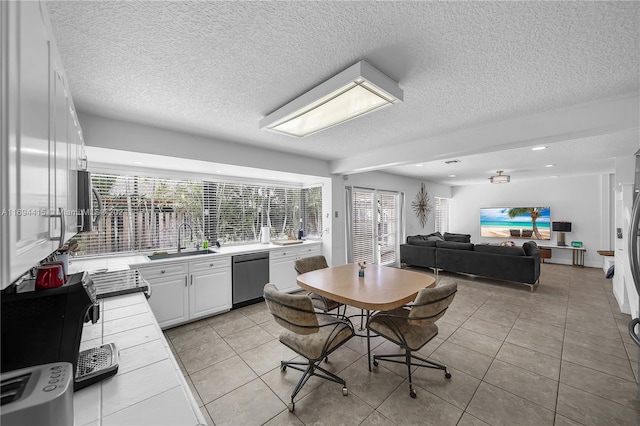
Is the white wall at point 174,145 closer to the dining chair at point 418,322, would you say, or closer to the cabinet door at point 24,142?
the cabinet door at point 24,142

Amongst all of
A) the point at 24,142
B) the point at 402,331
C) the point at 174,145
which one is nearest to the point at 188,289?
the point at 174,145

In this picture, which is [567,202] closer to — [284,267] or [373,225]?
[373,225]

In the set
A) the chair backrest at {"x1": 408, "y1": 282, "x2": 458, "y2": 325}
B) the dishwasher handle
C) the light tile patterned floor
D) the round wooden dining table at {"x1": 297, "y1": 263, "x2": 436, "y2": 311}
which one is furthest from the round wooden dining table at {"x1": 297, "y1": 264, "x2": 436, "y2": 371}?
the dishwasher handle

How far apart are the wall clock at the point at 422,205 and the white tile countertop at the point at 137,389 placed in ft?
22.2

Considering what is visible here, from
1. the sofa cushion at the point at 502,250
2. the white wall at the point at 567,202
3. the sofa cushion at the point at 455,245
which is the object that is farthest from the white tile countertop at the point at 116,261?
the white wall at the point at 567,202

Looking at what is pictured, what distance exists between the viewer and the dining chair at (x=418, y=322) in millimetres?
1859

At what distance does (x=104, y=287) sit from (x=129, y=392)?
1.42 metres

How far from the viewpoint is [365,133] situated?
304cm

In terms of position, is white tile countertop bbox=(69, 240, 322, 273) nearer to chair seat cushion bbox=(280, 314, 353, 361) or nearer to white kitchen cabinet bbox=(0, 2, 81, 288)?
chair seat cushion bbox=(280, 314, 353, 361)

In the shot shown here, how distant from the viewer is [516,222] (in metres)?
7.38

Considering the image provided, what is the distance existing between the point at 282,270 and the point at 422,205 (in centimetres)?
489

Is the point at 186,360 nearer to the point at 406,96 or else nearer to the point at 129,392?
the point at 129,392

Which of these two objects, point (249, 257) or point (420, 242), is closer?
point (249, 257)

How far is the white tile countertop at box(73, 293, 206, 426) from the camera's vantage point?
792mm
